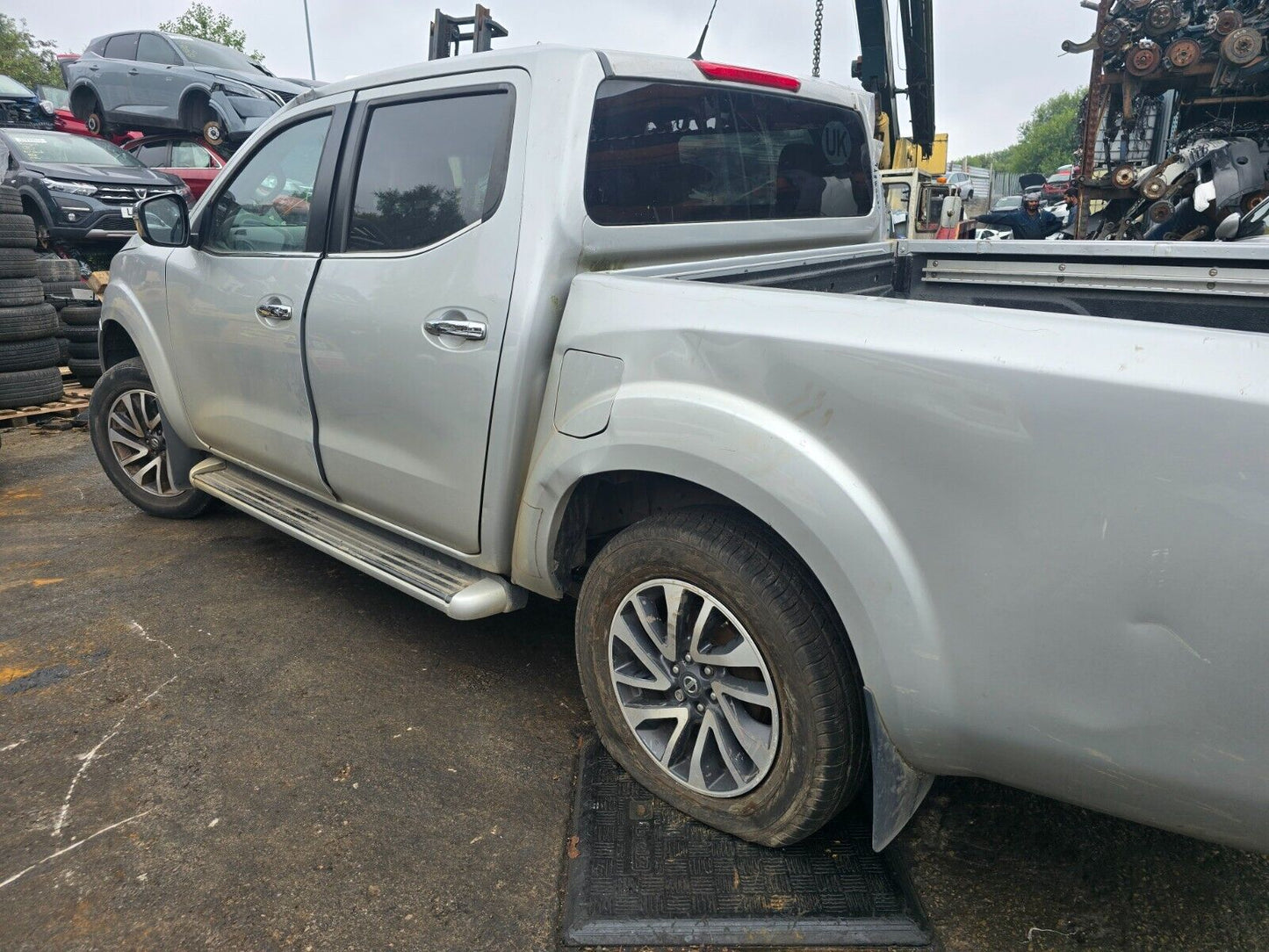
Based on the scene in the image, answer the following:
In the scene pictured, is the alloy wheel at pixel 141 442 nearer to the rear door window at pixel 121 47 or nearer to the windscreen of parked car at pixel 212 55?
the windscreen of parked car at pixel 212 55

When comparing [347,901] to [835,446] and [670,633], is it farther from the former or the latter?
[835,446]

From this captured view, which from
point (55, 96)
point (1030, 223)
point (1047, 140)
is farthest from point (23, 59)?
point (1047, 140)

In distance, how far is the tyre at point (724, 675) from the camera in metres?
1.87

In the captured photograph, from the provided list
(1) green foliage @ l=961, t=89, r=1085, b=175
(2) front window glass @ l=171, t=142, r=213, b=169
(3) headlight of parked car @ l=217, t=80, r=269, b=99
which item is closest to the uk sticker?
(2) front window glass @ l=171, t=142, r=213, b=169

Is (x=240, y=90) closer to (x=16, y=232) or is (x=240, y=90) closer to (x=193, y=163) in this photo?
(x=193, y=163)

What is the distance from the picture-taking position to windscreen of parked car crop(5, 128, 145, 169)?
9.52 m

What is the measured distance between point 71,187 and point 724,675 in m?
9.97

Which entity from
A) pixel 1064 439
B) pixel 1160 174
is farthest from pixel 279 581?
pixel 1160 174

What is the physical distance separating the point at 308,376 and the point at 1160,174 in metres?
10.7

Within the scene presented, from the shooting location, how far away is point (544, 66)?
7.88 ft

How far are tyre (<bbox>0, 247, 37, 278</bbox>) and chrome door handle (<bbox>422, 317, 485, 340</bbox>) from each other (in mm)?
4733

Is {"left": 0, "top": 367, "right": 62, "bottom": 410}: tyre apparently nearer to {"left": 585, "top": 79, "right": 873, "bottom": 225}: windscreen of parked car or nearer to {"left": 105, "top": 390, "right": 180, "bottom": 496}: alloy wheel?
{"left": 105, "top": 390, "right": 180, "bottom": 496}: alloy wheel

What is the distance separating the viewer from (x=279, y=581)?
3.66 meters

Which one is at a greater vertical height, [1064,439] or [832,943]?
[1064,439]
